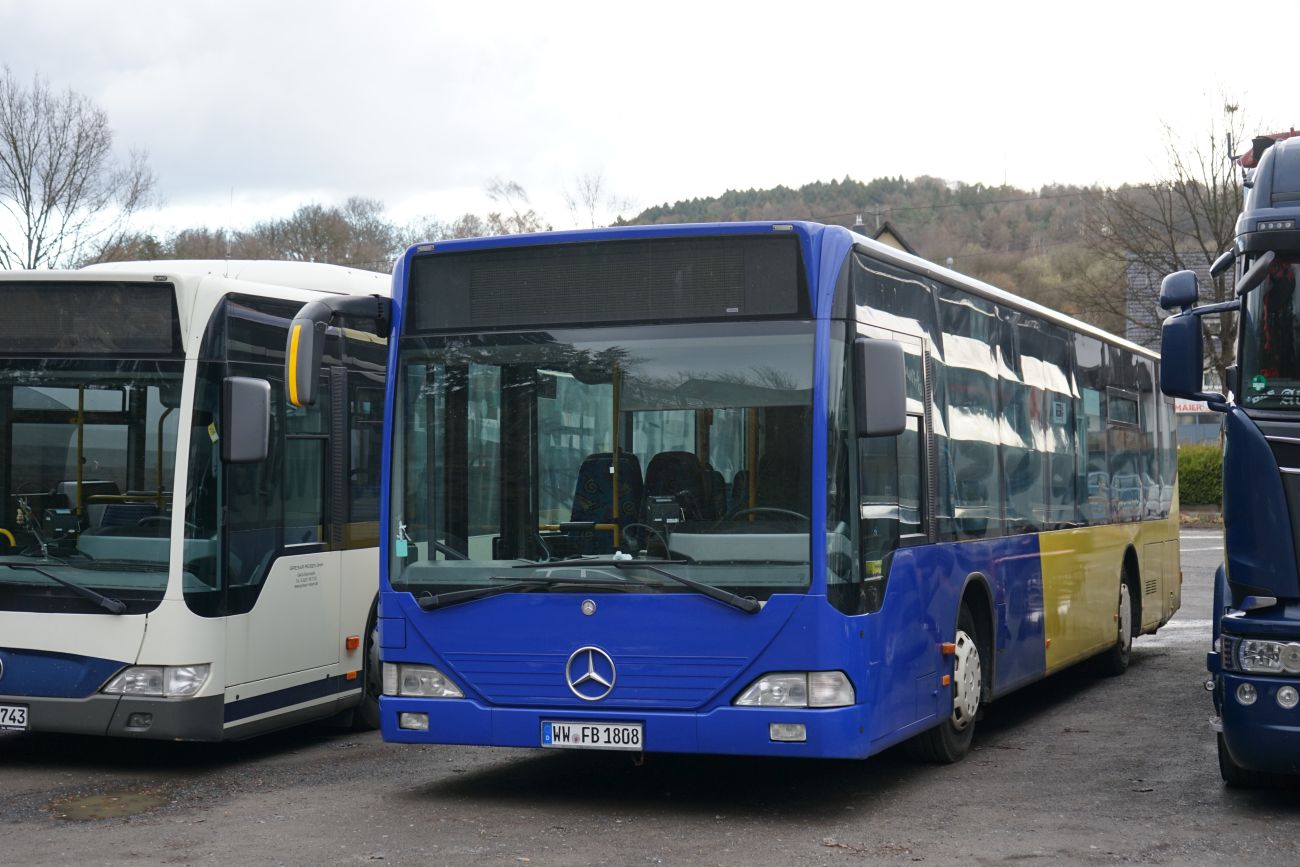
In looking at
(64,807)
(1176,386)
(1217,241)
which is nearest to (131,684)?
(64,807)

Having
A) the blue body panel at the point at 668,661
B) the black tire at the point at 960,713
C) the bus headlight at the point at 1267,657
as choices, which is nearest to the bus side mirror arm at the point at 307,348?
the blue body panel at the point at 668,661

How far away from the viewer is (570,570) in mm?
7855

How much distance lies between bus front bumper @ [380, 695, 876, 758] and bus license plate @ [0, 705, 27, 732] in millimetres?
2415

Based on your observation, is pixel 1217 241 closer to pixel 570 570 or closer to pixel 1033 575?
pixel 1033 575

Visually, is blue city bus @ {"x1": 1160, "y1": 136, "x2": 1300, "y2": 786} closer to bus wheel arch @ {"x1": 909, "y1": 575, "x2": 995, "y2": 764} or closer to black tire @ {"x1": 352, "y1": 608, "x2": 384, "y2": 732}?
bus wheel arch @ {"x1": 909, "y1": 575, "x2": 995, "y2": 764}

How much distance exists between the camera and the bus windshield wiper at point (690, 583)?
7562 millimetres

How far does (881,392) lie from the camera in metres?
7.64

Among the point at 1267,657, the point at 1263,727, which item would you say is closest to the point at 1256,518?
the point at 1267,657

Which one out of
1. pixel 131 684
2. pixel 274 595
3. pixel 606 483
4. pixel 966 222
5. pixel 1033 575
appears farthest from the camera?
pixel 966 222

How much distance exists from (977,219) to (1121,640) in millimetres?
54977

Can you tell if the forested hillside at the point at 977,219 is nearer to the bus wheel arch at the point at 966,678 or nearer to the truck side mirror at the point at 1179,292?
the bus wheel arch at the point at 966,678

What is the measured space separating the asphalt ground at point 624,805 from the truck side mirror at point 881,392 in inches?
74.9

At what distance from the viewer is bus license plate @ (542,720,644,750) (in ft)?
25.3

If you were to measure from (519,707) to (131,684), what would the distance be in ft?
8.30
